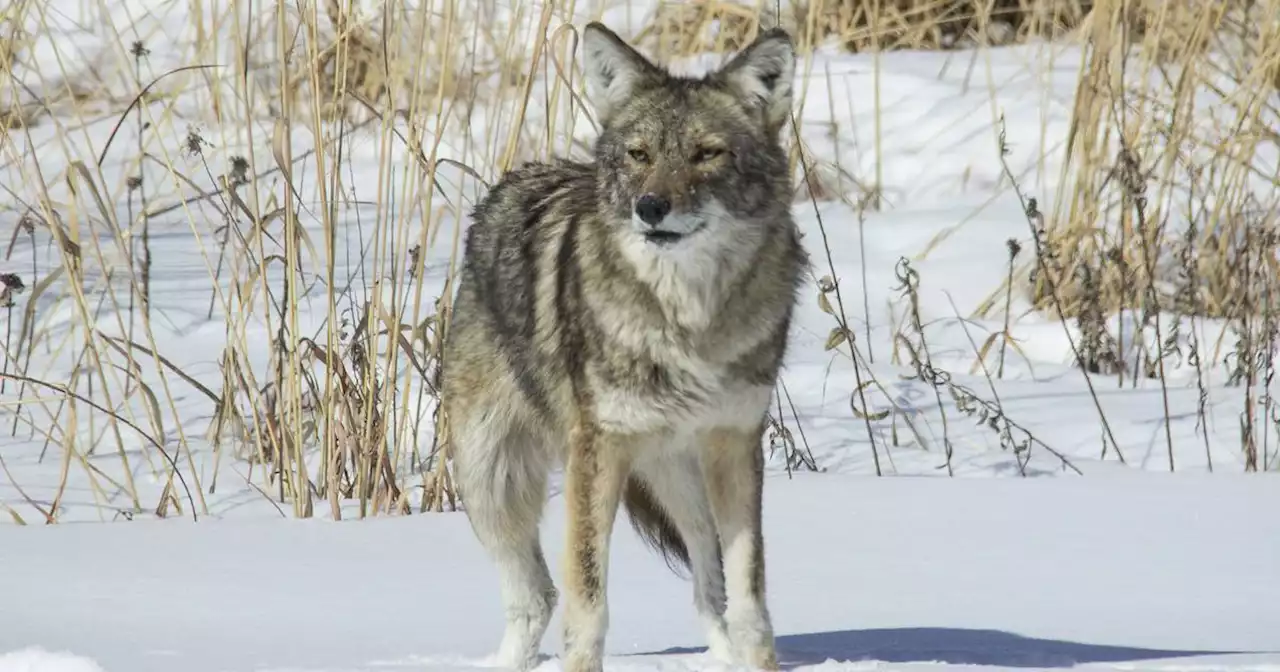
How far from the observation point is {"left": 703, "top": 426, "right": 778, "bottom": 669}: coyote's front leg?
3.28m

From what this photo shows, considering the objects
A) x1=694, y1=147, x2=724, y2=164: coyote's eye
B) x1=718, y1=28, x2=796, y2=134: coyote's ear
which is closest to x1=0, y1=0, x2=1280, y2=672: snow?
x1=694, y1=147, x2=724, y2=164: coyote's eye

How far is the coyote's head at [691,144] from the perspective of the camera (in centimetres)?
313

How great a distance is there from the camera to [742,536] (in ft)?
10.9

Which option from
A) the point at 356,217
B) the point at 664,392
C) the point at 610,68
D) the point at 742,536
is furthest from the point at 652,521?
the point at 356,217

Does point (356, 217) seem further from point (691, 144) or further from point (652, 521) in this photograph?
point (691, 144)

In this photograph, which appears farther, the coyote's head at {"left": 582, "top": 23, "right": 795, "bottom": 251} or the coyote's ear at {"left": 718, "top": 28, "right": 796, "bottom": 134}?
the coyote's ear at {"left": 718, "top": 28, "right": 796, "bottom": 134}

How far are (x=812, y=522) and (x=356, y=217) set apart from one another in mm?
3095

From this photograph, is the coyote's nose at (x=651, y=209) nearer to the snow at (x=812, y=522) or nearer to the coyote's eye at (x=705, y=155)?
the coyote's eye at (x=705, y=155)

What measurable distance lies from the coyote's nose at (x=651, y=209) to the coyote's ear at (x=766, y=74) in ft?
1.48

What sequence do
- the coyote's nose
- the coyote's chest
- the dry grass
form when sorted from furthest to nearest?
the dry grass < the coyote's chest < the coyote's nose

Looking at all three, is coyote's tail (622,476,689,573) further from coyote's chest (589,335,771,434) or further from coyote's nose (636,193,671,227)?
coyote's nose (636,193,671,227)

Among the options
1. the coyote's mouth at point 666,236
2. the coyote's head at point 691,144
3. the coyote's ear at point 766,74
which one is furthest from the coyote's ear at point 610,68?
the coyote's mouth at point 666,236

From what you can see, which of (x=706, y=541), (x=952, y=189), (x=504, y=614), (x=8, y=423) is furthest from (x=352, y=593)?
(x=952, y=189)

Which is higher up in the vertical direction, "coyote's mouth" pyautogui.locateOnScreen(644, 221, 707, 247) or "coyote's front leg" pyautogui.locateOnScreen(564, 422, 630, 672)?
"coyote's mouth" pyautogui.locateOnScreen(644, 221, 707, 247)
